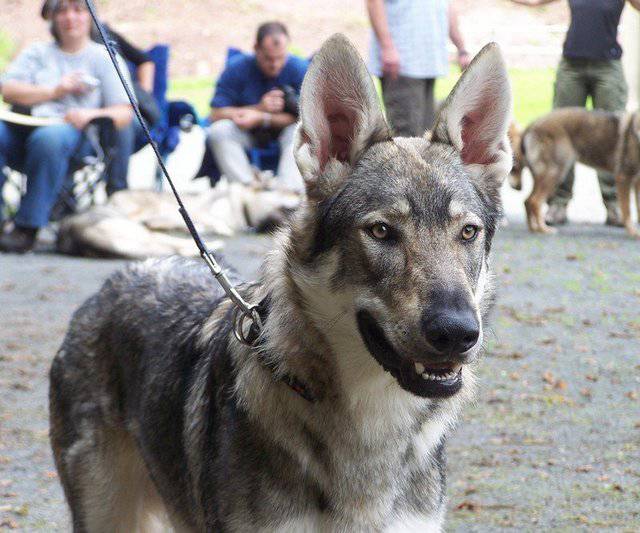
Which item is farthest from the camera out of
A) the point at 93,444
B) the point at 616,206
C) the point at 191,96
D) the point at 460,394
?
the point at 191,96

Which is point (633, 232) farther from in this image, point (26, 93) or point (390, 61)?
point (26, 93)

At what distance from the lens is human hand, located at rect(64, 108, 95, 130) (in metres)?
9.67

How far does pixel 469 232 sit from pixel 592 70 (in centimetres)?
892

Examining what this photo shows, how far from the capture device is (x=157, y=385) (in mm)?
3293

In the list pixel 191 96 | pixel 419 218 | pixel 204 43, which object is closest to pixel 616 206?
pixel 419 218

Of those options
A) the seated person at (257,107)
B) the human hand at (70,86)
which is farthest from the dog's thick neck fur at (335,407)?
the seated person at (257,107)

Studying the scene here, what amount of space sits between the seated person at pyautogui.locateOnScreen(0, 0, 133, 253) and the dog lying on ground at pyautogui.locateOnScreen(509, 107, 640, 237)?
4.42 meters

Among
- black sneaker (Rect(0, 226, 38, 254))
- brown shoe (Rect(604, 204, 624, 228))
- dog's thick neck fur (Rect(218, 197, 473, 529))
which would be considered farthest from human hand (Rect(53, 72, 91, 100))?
dog's thick neck fur (Rect(218, 197, 473, 529))

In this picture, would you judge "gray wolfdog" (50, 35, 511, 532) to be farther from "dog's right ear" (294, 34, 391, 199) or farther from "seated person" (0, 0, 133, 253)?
"seated person" (0, 0, 133, 253)

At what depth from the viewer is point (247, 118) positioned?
36.9ft

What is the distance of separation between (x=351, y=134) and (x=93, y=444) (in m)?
1.41

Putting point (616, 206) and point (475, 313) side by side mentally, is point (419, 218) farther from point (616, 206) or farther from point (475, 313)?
point (616, 206)

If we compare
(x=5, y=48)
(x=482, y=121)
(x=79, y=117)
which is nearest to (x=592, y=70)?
(x=79, y=117)

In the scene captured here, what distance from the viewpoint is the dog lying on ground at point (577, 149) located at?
36.2 feet
